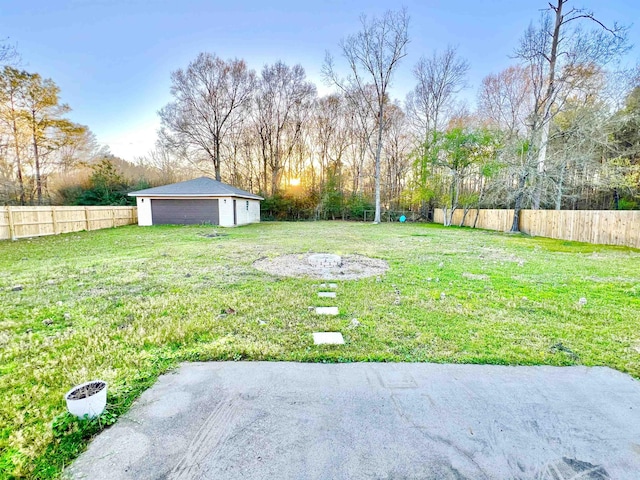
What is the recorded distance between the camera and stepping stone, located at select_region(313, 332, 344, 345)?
260cm

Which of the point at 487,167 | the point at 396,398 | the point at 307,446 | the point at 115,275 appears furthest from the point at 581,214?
the point at 115,275

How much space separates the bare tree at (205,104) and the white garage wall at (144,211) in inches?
247

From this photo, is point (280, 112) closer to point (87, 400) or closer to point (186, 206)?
point (186, 206)

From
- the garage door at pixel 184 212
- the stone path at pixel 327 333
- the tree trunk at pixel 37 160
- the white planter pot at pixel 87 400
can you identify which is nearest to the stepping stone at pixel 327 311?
the stone path at pixel 327 333

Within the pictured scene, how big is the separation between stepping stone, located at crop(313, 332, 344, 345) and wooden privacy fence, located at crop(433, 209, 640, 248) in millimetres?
10812

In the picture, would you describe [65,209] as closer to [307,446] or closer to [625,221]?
[307,446]

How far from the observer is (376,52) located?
18828 mm

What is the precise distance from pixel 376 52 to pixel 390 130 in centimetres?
590

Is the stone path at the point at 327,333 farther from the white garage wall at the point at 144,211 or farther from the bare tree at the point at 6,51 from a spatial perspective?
the white garage wall at the point at 144,211

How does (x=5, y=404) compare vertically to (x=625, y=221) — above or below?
below

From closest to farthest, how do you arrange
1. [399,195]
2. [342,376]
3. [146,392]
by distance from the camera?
[146,392], [342,376], [399,195]

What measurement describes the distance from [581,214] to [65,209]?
19854 mm

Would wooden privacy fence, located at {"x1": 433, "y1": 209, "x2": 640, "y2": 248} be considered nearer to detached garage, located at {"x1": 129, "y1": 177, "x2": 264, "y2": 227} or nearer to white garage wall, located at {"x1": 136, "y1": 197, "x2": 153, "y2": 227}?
detached garage, located at {"x1": 129, "y1": 177, "x2": 264, "y2": 227}

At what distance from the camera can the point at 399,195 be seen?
954 inches
